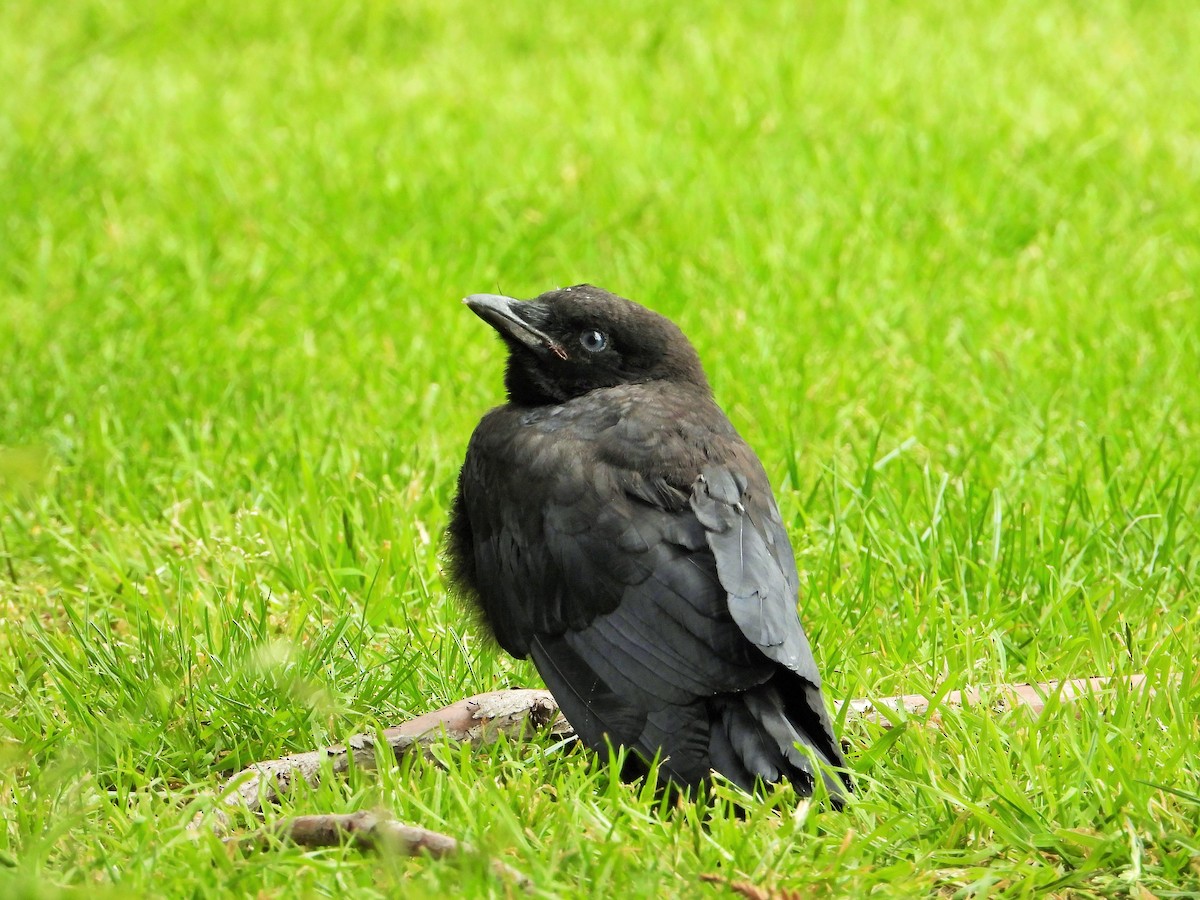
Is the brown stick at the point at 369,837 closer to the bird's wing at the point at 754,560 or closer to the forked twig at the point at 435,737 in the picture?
the forked twig at the point at 435,737

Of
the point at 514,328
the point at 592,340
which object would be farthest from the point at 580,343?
the point at 514,328

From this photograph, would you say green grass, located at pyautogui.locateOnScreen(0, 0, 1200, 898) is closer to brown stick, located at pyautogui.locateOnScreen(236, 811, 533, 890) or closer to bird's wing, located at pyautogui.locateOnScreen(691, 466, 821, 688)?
brown stick, located at pyautogui.locateOnScreen(236, 811, 533, 890)

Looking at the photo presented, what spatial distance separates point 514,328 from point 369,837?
1445 mm

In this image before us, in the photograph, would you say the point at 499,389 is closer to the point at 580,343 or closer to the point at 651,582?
the point at 580,343

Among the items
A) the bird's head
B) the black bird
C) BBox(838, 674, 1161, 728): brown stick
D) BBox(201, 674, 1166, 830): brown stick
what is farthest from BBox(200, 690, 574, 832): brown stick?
the bird's head

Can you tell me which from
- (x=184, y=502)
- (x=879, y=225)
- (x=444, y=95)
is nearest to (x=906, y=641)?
(x=184, y=502)

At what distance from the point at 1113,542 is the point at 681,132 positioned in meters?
4.29

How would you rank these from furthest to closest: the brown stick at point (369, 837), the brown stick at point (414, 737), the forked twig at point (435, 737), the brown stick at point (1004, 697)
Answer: the brown stick at point (1004, 697)
the brown stick at point (414, 737)
the forked twig at point (435, 737)
the brown stick at point (369, 837)

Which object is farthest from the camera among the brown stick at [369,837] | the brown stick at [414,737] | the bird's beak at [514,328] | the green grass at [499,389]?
the bird's beak at [514,328]

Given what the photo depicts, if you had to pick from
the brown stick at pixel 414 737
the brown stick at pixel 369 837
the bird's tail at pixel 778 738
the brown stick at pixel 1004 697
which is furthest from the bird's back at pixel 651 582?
the brown stick at pixel 369 837

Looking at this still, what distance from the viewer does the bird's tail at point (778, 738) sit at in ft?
9.63

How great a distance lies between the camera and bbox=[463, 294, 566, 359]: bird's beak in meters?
3.74

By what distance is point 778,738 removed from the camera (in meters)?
2.95

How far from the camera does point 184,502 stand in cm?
446
